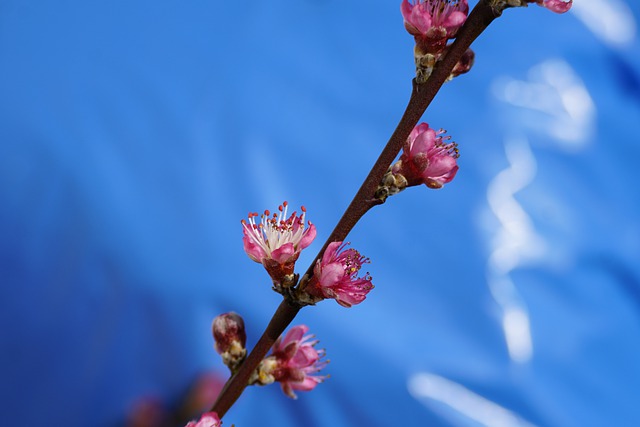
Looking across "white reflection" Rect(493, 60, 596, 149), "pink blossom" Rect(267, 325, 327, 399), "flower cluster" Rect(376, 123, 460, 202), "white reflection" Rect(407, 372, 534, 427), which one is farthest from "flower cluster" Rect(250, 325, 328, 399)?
"white reflection" Rect(493, 60, 596, 149)

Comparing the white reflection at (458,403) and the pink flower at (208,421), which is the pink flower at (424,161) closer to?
the pink flower at (208,421)

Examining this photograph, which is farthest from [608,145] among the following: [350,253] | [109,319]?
[350,253]

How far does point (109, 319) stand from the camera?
38.7 inches

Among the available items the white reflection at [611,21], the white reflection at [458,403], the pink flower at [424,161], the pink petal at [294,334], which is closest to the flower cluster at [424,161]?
the pink flower at [424,161]

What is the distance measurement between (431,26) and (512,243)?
0.86m

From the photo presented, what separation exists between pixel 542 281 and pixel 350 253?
0.85 metres

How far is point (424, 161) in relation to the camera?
35cm

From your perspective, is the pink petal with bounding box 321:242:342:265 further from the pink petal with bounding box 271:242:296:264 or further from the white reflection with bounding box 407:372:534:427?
the white reflection with bounding box 407:372:534:427

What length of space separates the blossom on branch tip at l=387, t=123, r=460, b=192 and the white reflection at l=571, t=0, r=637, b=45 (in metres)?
1.06

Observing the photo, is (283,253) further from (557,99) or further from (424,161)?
(557,99)

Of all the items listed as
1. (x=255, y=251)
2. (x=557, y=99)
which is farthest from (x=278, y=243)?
(x=557, y=99)

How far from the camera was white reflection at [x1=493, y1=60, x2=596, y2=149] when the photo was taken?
122 centimetres

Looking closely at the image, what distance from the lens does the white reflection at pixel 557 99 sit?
1.22 m

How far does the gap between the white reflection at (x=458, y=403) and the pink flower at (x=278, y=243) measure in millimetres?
681
